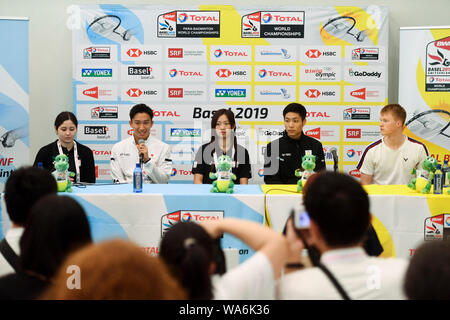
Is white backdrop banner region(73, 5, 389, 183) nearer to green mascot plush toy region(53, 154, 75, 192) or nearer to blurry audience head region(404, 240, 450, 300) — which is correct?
green mascot plush toy region(53, 154, 75, 192)

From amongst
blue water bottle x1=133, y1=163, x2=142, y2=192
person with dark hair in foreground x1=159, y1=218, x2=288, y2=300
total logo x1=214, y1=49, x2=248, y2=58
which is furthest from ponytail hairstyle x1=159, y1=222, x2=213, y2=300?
total logo x1=214, y1=49, x2=248, y2=58

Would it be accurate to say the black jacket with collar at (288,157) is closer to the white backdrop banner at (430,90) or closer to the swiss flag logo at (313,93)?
the swiss flag logo at (313,93)

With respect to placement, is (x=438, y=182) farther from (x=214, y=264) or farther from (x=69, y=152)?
(x=69, y=152)

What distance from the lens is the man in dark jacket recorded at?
4012mm

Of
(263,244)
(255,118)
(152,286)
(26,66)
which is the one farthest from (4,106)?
(152,286)

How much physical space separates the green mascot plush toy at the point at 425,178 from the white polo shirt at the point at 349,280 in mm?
2182

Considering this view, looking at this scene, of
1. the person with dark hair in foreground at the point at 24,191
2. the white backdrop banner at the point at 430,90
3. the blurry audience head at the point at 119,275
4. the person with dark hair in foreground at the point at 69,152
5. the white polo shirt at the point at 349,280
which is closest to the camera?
the blurry audience head at the point at 119,275

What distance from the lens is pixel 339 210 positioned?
1221 mm

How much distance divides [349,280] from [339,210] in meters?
0.18

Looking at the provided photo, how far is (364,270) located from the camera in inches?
46.6

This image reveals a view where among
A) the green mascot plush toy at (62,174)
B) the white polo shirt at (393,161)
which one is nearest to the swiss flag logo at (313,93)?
the white polo shirt at (393,161)

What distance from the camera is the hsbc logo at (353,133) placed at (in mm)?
5266
